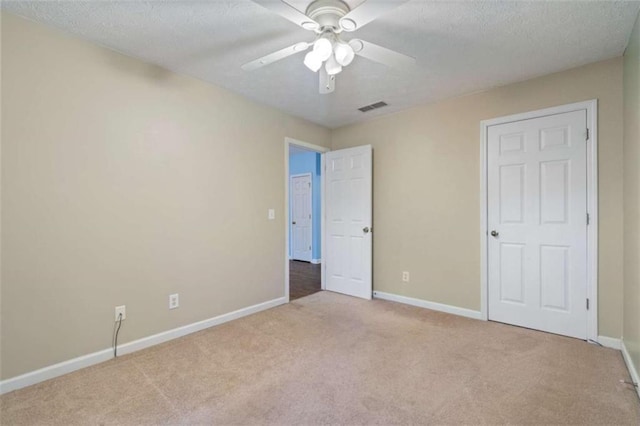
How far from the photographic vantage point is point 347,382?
1955 mm

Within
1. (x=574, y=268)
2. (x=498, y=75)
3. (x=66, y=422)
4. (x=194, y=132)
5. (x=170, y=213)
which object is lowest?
(x=66, y=422)

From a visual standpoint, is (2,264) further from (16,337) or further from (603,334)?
(603,334)

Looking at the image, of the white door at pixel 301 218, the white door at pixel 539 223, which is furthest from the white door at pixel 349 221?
the white door at pixel 301 218

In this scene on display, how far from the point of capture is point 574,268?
8.46ft

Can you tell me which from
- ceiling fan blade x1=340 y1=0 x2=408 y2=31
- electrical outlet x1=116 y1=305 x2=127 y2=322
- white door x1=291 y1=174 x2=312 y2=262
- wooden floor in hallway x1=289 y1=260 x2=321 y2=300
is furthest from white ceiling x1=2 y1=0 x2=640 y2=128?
white door x1=291 y1=174 x2=312 y2=262

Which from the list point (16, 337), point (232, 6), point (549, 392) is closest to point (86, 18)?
point (232, 6)

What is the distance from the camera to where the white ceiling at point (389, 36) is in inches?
71.6

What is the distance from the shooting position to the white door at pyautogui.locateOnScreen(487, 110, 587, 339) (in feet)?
8.41

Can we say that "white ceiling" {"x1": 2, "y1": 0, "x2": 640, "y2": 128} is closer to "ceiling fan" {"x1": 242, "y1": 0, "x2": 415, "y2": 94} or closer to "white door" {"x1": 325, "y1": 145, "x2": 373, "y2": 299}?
"ceiling fan" {"x1": 242, "y1": 0, "x2": 415, "y2": 94}

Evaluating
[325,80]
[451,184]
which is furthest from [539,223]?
[325,80]

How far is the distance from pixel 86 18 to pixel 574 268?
161 inches

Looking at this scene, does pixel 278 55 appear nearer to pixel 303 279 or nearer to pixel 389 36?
pixel 389 36

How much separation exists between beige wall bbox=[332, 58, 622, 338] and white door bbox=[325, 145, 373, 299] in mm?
157

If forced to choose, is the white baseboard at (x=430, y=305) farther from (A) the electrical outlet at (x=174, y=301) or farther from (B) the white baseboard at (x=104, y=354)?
(A) the electrical outlet at (x=174, y=301)
